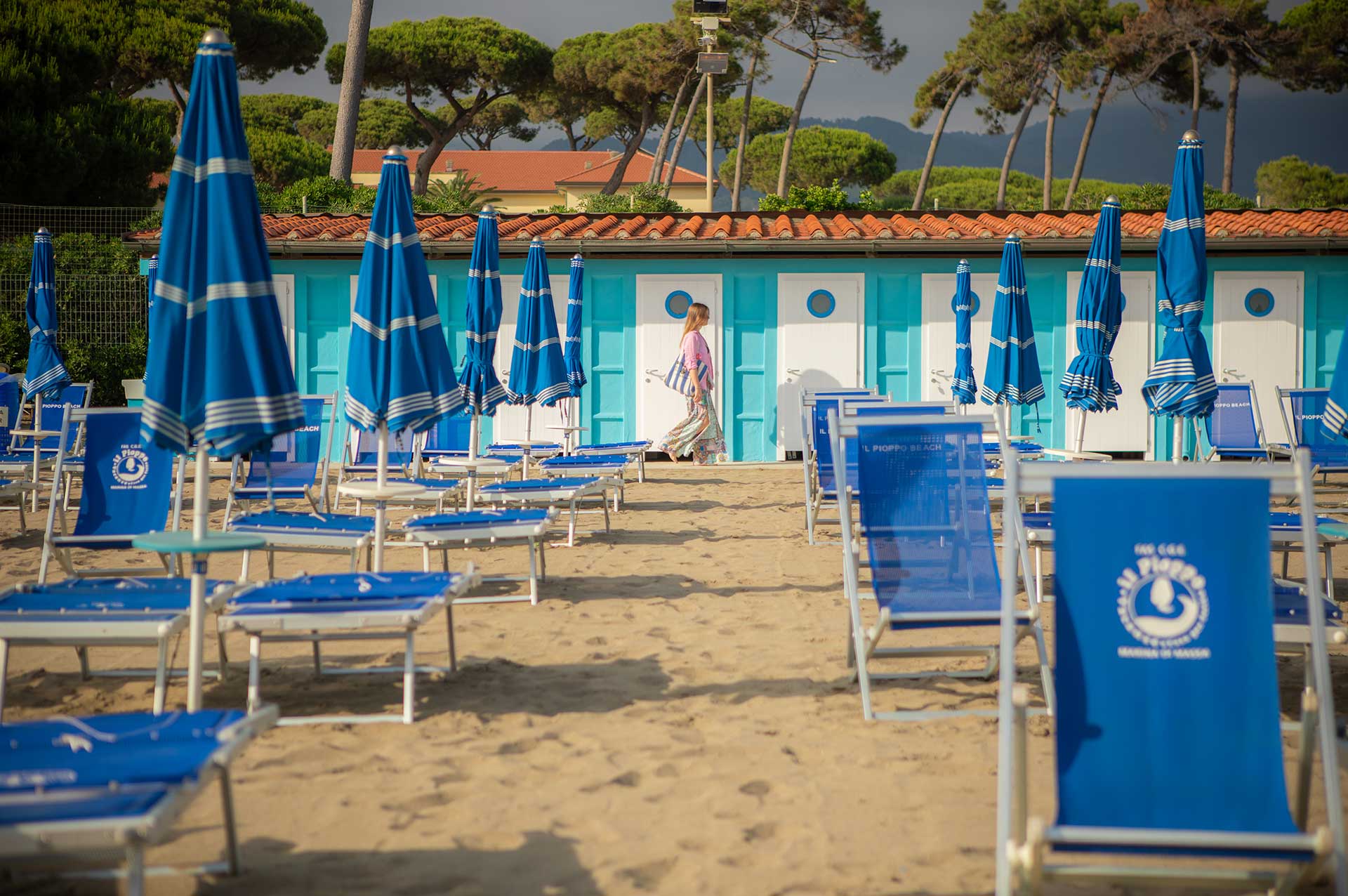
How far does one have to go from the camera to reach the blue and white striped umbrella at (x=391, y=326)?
204 inches

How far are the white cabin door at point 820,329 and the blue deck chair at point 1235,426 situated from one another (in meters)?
4.67

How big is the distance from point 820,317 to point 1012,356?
16.1ft

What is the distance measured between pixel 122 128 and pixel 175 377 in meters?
19.1

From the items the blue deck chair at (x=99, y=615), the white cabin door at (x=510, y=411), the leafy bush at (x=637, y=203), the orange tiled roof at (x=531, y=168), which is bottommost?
the blue deck chair at (x=99, y=615)

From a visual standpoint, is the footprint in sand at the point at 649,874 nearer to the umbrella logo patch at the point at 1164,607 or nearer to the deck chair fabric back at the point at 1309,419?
the umbrella logo patch at the point at 1164,607

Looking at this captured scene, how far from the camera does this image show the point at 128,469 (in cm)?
538

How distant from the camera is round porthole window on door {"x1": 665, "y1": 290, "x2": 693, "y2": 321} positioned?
45.3 feet

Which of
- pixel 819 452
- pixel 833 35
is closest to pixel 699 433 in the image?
pixel 819 452

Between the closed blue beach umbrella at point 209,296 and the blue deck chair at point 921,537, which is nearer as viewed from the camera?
the closed blue beach umbrella at point 209,296

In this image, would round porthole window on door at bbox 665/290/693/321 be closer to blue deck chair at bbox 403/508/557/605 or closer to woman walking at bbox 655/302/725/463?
woman walking at bbox 655/302/725/463

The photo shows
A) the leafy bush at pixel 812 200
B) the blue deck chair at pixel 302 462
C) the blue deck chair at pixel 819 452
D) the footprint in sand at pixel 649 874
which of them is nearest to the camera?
the footprint in sand at pixel 649 874

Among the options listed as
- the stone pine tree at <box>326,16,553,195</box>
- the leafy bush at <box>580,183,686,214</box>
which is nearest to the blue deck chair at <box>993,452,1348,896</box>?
the leafy bush at <box>580,183,686,214</box>

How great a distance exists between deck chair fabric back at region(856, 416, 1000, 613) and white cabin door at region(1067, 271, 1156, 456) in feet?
32.3

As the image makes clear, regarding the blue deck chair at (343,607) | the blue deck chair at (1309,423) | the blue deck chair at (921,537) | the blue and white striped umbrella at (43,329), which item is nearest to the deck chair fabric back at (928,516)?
the blue deck chair at (921,537)
